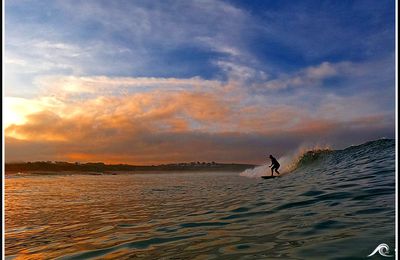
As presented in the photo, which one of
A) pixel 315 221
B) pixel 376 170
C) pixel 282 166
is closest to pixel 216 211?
pixel 315 221

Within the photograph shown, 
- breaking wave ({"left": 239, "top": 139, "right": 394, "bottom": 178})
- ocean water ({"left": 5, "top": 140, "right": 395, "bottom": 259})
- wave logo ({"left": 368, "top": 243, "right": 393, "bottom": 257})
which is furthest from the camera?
breaking wave ({"left": 239, "top": 139, "right": 394, "bottom": 178})

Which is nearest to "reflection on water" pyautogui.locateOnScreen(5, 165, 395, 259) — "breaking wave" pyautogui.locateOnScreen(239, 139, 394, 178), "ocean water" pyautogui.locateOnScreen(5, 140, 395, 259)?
"ocean water" pyautogui.locateOnScreen(5, 140, 395, 259)

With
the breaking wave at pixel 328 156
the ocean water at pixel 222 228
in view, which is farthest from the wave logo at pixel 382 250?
the breaking wave at pixel 328 156

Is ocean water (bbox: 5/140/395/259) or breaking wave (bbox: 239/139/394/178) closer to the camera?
ocean water (bbox: 5/140/395/259)

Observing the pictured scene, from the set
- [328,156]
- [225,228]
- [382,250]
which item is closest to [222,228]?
[225,228]

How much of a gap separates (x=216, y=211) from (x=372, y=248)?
382 centimetres

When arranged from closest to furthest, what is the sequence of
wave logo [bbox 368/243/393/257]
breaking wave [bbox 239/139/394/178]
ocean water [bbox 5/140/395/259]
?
1. wave logo [bbox 368/243/393/257]
2. ocean water [bbox 5/140/395/259]
3. breaking wave [bbox 239/139/394/178]

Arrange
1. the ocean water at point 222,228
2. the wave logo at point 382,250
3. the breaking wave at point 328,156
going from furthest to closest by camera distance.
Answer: the breaking wave at point 328,156 < the ocean water at point 222,228 < the wave logo at point 382,250

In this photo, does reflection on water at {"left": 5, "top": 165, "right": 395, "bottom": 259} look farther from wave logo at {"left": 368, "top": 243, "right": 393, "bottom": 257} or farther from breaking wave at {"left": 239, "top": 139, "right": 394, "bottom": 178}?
breaking wave at {"left": 239, "top": 139, "right": 394, "bottom": 178}

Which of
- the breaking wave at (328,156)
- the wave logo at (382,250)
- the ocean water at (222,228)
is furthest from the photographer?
the breaking wave at (328,156)

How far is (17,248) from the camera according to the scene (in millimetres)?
5656

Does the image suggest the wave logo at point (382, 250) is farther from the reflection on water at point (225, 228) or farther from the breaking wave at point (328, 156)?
the breaking wave at point (328, 156)

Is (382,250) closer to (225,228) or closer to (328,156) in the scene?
(225,228)

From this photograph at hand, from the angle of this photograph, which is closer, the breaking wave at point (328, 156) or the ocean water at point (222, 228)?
the ocean water at point (222, 228)
